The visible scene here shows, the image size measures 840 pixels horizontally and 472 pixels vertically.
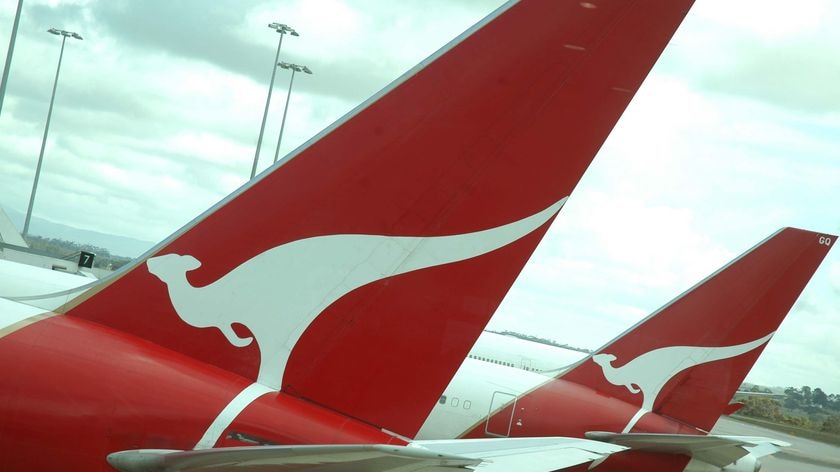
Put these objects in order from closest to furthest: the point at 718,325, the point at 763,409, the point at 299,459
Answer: the point at 299,459 → the point at 718,325 → the point at 763,409

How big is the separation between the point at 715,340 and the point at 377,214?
959 centimetres

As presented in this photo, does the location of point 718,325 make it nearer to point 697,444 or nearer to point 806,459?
point 697,444

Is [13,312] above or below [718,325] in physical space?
below

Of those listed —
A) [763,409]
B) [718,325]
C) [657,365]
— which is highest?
[718,325]

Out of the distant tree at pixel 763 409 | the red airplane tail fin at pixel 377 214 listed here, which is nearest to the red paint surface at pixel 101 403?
the red airplane tail fin at pixel 377 214

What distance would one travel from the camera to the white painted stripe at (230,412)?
3.84 meters

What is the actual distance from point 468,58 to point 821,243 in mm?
10287

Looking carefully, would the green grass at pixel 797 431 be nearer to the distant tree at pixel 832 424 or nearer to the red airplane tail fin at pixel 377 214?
the distant tree at pixel 832 424

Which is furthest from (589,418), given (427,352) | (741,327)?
(427,352)

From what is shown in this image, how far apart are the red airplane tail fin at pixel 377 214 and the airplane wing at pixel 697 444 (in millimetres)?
7048

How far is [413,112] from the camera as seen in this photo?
166 inches

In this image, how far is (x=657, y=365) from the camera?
12.6 meters

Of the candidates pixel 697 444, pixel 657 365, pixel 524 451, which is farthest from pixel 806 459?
pixel 524 451

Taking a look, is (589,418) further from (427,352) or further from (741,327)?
(427,352)
